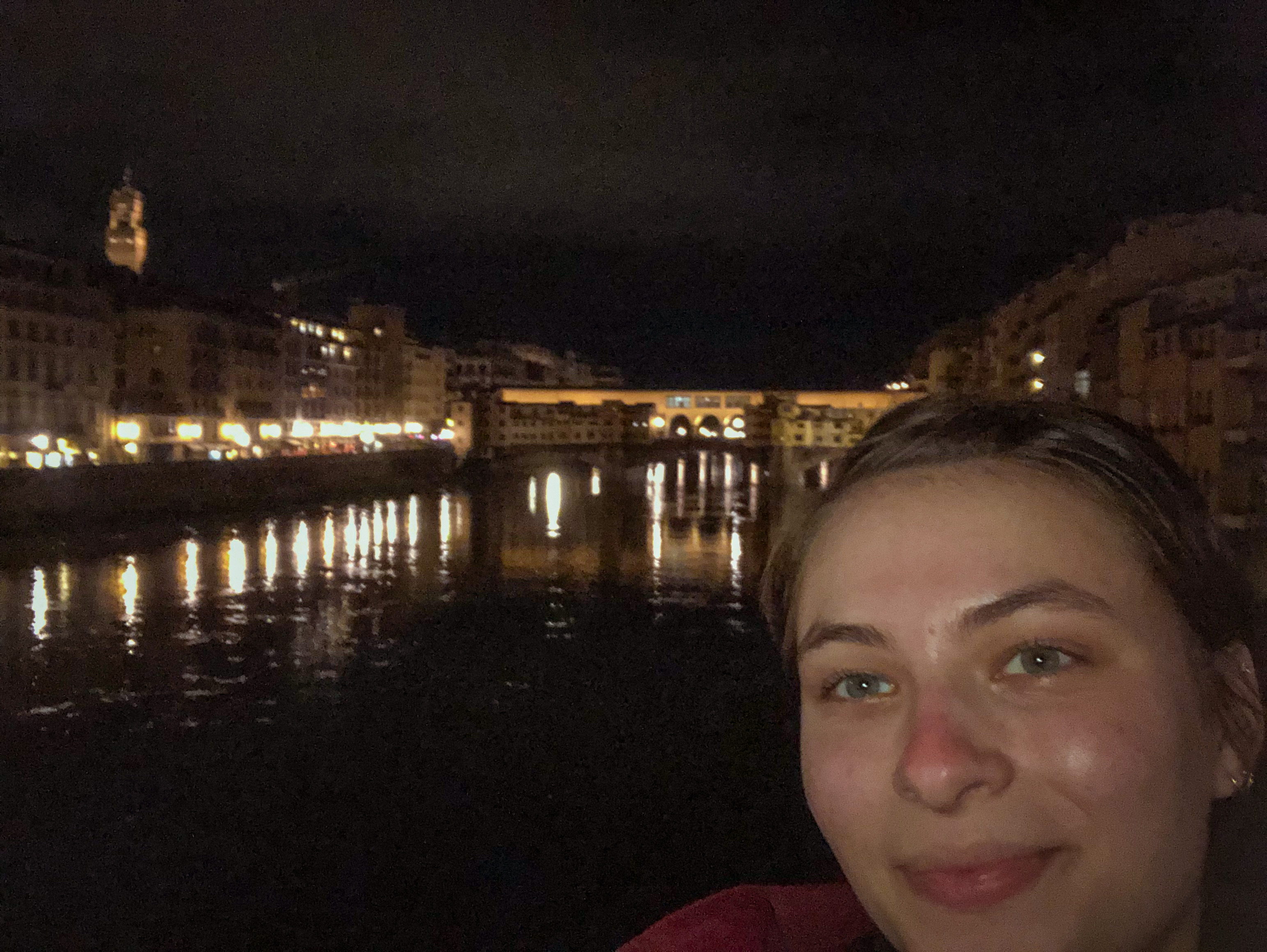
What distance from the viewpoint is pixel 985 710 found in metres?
0.84

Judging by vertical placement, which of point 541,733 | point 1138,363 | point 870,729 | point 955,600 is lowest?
point 541,733

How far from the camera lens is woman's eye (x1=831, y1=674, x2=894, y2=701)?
915 millimetres

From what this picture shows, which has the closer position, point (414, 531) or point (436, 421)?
point (414, 531)

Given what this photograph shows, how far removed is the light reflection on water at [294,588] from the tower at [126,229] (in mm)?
21227

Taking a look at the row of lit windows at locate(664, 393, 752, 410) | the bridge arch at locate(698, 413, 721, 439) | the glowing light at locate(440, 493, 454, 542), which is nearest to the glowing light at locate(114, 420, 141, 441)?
the glowing light at locate(440, 493, 454, 542)

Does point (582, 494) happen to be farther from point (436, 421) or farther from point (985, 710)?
point (985, 710)

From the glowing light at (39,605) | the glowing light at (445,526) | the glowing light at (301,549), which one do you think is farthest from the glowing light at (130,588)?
the glowing light at (445,526)

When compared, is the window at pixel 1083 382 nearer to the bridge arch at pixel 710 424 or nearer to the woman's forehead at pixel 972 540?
the woman's forehead at pixel 972 540

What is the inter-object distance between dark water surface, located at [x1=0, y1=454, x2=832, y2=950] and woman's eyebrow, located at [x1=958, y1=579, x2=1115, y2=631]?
451 cm

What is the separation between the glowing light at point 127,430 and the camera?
27547 millimetres

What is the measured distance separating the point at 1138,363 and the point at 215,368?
25.5 meters

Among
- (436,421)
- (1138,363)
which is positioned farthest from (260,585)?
(436,421)

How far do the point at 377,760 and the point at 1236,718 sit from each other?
6.96 metres

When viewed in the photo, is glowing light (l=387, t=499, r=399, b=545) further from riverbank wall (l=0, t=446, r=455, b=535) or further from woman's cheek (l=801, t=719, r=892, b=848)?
woman's cheek (l=801, t=719, r=892, b=848)
